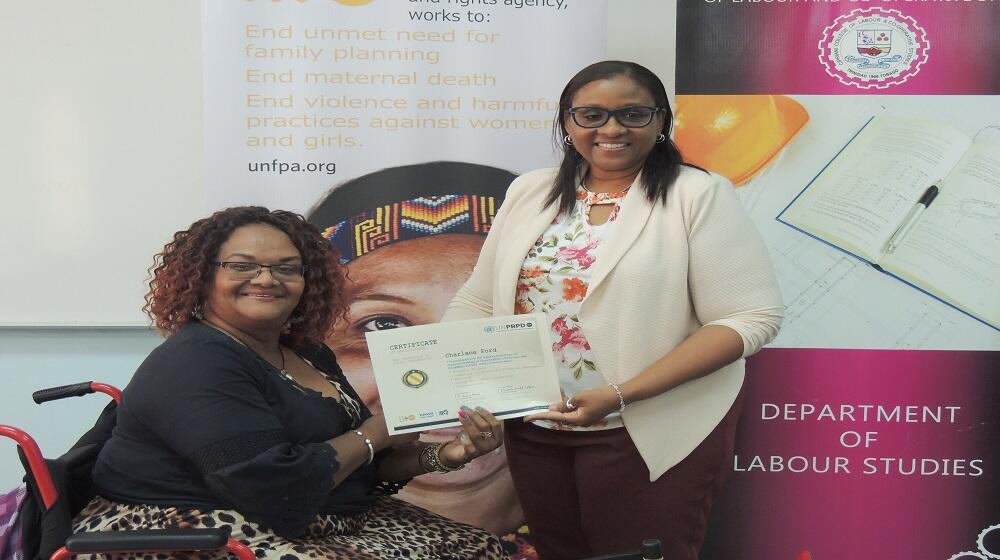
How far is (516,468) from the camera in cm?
220

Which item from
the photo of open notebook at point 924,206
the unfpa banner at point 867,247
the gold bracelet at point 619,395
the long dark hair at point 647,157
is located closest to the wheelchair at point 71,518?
the gold bracelet at point 619,395

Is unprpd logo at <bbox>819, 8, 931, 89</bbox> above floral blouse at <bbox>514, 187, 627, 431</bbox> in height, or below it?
above

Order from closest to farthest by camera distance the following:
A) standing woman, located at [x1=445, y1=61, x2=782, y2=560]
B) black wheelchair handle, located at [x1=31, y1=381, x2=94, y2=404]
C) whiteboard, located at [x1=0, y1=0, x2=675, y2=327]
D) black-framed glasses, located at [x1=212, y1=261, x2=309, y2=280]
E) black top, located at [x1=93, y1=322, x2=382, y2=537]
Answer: black top, located at [x1=93, y1=322, x2=382, y2=537] < black-framed glasses, located at [x1=212, y1=261, x2=309, y2=280] < standing woman, located at [x1=445, y1=61, x2=782, y2=560] < black wheelchair handle, located at [x1=31, y1=381, x2=94, y2=404] < whiteboard, located at [x1=0, y1=0, x2=675, y2=327]

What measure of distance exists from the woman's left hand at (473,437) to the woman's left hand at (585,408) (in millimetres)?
84

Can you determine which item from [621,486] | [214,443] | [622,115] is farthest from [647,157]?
[214,443]

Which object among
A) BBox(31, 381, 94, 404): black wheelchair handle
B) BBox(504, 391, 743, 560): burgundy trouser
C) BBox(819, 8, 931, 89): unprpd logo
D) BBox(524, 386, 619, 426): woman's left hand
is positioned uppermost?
BBox(819, 8, 931, 89): unprpd logo

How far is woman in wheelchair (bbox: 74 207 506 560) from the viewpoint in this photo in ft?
5.49

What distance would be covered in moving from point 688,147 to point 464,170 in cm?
75

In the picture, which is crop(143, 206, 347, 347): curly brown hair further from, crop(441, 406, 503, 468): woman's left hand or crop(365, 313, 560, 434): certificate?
crop(441, 406, 503, 468): woman's left hand

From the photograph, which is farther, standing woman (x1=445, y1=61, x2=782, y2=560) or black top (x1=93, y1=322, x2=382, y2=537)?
standing woman (x1=445, y1=61, x2=782, y2=560)

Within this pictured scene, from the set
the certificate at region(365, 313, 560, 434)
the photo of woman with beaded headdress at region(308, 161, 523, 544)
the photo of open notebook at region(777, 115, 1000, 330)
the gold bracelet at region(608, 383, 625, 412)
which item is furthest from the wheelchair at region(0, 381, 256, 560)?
the photo of open notebook at region(777, 115, 1000, 330)

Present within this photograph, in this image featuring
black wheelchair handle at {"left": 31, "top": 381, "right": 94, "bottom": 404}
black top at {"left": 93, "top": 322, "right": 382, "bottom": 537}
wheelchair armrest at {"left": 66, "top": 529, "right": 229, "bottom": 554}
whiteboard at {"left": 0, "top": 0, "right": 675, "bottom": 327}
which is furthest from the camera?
whiteboard at {"left": 0, "top": 0, "right": 675, "bottom": 327}

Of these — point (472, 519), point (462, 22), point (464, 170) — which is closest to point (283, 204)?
point (464, 170)

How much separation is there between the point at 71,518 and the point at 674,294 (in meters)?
1.35
